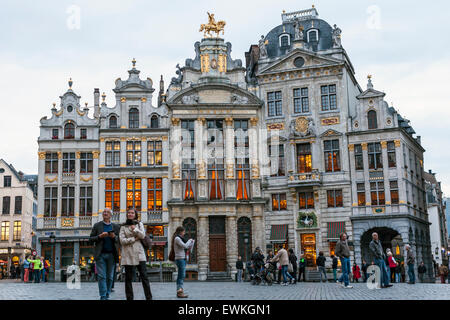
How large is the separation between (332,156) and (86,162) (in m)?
20.1

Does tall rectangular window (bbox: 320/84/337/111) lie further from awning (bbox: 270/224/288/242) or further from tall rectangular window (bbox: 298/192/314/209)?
awning (bbox: 270/224/288/242)

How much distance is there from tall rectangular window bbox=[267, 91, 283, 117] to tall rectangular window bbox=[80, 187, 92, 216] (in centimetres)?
1629

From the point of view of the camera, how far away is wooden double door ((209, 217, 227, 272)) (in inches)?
1737

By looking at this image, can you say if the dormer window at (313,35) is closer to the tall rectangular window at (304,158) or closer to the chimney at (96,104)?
the tall rectangular window at (304,158)

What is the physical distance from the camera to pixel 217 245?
4444 cm

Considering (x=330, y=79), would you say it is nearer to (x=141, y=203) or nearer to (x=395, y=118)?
(x=395, y=118)

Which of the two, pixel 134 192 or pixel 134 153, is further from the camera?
pixel 134 153

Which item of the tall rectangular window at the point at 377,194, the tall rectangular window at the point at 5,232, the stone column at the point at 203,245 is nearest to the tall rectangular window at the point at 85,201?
the stone column at the point at 203,245

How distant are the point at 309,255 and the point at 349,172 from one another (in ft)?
24.0

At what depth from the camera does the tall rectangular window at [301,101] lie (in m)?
45.6

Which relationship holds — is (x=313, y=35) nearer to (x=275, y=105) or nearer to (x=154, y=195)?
(x=275, y=105)

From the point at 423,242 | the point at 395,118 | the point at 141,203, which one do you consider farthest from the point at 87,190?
the point at 423,242

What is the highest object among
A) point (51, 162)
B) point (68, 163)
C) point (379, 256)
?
point (51, 162)

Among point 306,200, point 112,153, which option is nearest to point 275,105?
point 306,200
